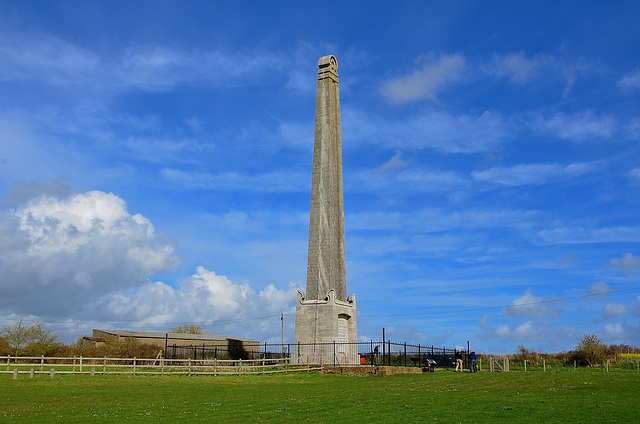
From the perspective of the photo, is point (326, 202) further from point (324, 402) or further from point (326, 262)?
point (324, 402)

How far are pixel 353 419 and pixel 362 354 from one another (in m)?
31.7

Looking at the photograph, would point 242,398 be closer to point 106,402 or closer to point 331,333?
point 106,402

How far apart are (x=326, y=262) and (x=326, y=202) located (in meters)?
4.62

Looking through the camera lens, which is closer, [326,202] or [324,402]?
[324,402]

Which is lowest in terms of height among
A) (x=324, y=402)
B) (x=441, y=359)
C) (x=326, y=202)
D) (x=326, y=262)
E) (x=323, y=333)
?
(x=441, y=359)

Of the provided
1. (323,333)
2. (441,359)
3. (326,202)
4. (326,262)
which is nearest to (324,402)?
(323,333)

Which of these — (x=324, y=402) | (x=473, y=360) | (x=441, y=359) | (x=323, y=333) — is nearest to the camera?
(x=324, y=402)

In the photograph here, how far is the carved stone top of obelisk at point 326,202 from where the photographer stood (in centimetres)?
4150

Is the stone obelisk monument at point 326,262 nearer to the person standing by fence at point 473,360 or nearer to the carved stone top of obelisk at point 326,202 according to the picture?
the carved stone top of obelisk at point 326,202

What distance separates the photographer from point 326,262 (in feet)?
137

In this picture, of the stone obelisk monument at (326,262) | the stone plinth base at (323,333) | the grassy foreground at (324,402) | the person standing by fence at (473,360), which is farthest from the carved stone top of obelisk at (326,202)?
the grassy foreground at (324,402)

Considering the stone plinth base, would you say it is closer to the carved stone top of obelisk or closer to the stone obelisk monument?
the stone obelisk monument

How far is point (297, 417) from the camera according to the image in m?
14.6

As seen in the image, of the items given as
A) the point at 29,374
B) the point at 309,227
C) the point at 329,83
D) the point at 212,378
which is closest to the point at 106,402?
the point at 212,378
